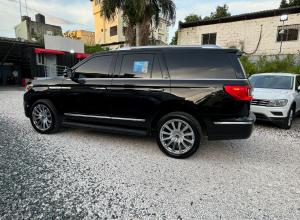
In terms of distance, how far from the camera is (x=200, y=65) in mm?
3359

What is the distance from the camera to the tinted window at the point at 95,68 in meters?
3.93

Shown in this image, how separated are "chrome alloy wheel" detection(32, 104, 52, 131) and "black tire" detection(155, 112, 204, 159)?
2.67m

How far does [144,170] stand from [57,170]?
1.34 metres

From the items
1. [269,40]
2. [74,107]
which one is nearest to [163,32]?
[269,40]

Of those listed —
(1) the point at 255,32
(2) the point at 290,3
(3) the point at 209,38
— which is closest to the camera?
(1) the point at 255,32

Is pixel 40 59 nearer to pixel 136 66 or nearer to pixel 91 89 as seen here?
pixel 91 89

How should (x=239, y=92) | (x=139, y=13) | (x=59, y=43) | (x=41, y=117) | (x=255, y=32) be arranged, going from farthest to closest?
(x=59, y=43) < (x=255, y=32) < (x=139, y=13) < (x=41, y=117) < (x=239, y=92)

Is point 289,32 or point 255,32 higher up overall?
point 255,32

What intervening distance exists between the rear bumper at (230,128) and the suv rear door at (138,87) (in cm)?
93

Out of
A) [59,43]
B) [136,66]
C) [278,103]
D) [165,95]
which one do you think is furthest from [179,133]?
[59,43]

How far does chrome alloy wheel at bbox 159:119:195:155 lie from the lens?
336 centimetres

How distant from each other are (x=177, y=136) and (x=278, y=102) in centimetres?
364

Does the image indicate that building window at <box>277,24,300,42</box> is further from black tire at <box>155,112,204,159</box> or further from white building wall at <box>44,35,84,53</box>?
white building wall at <box>44,35,84,53</box>

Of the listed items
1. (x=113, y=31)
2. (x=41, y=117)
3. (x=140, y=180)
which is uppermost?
(x=113, y=31)
